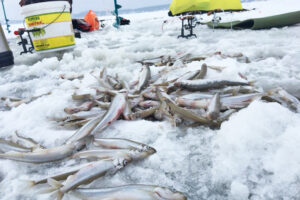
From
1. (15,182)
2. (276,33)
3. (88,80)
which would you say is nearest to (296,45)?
(276,33)

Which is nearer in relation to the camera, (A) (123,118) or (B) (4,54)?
(A) (123,118)

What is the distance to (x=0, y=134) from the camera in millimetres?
2525

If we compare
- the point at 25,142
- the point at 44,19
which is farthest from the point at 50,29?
the point at 25,142

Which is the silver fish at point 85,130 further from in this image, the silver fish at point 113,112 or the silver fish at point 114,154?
the silver fish at point 114,154

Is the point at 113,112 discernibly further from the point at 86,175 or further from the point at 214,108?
the point at 214,108

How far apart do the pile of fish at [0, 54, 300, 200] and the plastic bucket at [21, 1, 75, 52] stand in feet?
10.6

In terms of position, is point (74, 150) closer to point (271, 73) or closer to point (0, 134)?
point (0, 134)

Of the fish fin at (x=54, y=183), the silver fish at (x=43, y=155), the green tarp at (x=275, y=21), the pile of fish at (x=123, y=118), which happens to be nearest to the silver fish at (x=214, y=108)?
the pile of fish at (x=123, y=118)

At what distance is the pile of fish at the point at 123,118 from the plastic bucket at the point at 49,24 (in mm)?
3238

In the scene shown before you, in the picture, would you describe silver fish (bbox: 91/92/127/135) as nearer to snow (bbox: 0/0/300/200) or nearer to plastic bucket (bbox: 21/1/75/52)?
snow (bbox: 0/0/300/200)

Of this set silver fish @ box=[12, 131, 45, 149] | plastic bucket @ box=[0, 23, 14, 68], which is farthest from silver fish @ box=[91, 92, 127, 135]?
plastic bucket @ box=[0, 23, 14, 68]

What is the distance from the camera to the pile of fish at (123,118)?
5.10ft

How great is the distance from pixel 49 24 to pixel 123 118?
4.59 m

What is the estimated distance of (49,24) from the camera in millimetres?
5816
